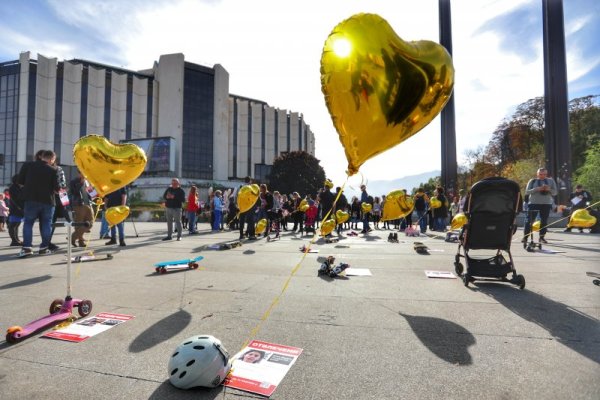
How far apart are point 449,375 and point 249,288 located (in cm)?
275

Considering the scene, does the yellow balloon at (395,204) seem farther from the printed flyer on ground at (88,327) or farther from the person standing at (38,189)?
the person standing at (38,189)

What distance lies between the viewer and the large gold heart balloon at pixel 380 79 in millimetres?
3105

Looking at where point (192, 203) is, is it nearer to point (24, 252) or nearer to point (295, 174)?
point (24, 252)

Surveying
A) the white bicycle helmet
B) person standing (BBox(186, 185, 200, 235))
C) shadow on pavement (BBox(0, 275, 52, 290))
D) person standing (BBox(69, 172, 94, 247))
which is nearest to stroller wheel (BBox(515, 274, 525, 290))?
the white bicycle helmet

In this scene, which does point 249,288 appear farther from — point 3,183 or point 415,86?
point 3,183

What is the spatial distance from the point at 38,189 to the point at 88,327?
4913 mm

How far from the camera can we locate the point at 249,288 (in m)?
4.32

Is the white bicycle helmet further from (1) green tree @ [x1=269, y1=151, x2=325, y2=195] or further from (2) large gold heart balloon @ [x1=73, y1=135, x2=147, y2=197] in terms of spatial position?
(1) green tree @ [x1=269, y1=151, x2=325, y2=195]

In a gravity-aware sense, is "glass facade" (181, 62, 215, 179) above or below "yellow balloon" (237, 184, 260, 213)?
above

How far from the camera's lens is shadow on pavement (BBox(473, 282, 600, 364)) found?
2.57 m

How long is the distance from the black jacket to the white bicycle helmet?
6167 millimetres

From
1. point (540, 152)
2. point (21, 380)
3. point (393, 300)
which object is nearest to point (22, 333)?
point (21, 380)

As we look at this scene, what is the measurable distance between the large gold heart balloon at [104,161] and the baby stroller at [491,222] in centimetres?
Result: 524

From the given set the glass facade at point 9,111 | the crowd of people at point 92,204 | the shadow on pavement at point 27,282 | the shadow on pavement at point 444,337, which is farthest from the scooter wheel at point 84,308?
the glass facade at point 9,111
